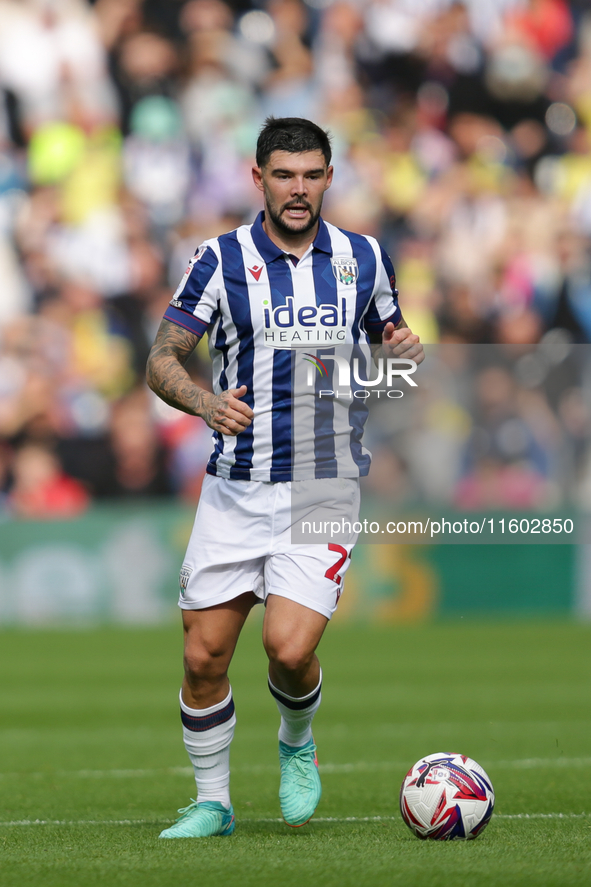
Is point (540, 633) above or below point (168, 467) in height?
below

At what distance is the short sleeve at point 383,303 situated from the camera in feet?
15.2

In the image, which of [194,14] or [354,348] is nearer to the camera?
[354,348]

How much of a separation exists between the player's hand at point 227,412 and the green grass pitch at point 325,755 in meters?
1.27

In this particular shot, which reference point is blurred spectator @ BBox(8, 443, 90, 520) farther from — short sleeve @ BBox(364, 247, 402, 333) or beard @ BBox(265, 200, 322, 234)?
beard @ BBox(265, 200, 322, 234)

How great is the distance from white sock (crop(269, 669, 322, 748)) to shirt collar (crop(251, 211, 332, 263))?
1.47 meters

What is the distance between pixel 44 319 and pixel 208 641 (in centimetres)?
960

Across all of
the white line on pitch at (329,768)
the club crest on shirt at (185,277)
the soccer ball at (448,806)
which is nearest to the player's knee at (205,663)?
the soccer ball at (448,806)

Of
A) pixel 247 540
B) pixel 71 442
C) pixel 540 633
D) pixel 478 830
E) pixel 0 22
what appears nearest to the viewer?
pixel 478 830

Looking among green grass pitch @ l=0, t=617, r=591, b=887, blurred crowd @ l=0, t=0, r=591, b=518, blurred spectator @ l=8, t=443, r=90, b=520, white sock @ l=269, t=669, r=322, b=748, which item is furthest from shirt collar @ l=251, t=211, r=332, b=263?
blurred spectator @ l=8, t=443, r=90, b=520

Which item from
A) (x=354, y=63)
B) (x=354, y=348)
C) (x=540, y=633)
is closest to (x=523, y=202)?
(x=354, y=63)

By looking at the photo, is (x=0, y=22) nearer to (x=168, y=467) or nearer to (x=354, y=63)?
(x=354, y=63)

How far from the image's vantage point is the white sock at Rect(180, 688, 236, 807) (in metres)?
4.38

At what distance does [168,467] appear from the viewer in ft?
43.2

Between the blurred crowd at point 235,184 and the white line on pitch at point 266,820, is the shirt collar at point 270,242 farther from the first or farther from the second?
the blurred crowd at point 235,184
